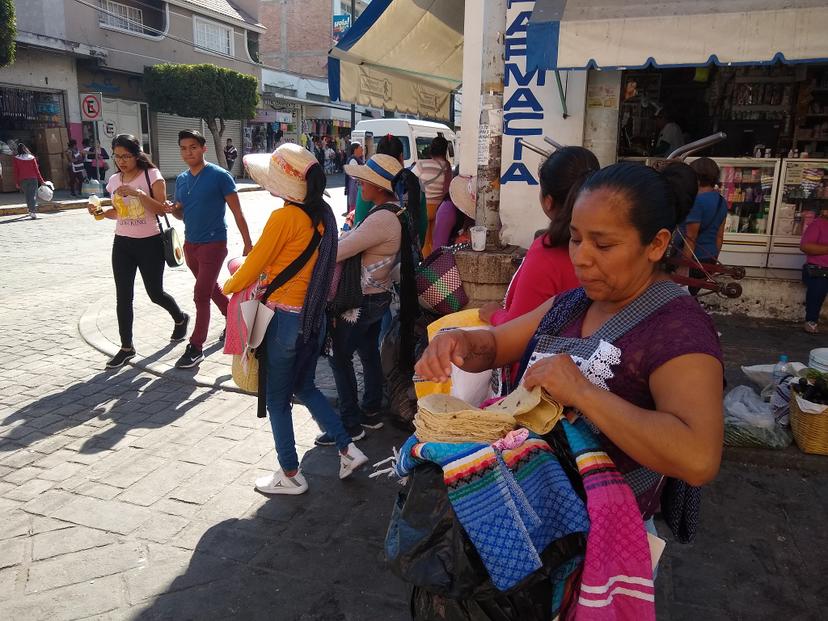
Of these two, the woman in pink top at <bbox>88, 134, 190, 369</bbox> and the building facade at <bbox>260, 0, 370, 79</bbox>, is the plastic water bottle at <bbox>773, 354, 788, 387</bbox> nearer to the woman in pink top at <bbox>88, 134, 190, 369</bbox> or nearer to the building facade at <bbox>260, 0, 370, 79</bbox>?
the woman in pink top at <bbox>88, 134, 190, 369</bbox>

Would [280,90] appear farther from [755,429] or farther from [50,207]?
[755,429]

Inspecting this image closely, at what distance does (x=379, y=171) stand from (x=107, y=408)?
2.76 meters

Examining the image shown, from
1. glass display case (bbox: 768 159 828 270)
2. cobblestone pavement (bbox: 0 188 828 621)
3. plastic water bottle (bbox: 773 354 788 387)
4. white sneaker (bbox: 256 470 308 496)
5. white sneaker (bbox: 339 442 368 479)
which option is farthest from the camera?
glass display case (bbox: 768 159 828 270)

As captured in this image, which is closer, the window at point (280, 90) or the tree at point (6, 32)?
the tree at point (6, 32)

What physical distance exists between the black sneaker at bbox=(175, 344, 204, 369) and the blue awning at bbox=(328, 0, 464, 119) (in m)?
4.57

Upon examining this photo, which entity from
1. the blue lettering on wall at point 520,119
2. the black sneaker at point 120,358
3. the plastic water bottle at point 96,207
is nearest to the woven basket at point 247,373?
the black sneaker at point 120,358

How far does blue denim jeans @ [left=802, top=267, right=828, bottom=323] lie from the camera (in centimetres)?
662

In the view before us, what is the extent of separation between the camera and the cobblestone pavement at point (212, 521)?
114 inches

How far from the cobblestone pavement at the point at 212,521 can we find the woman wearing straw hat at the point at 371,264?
460mm

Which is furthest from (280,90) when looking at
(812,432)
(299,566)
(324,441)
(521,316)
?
(521,316)

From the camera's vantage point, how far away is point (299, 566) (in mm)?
3113

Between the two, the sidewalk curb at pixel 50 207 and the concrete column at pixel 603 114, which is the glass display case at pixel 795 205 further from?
the sidewalk curb at pixel 50 207

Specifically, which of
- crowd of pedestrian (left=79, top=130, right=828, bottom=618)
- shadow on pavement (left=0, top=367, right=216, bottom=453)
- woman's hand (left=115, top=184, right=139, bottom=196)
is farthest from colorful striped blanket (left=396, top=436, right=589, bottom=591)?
woman's hand (left=115, top=184, right=139, bottom=196)

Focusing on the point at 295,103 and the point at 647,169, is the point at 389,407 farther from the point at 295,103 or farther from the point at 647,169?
the point at 295,103
